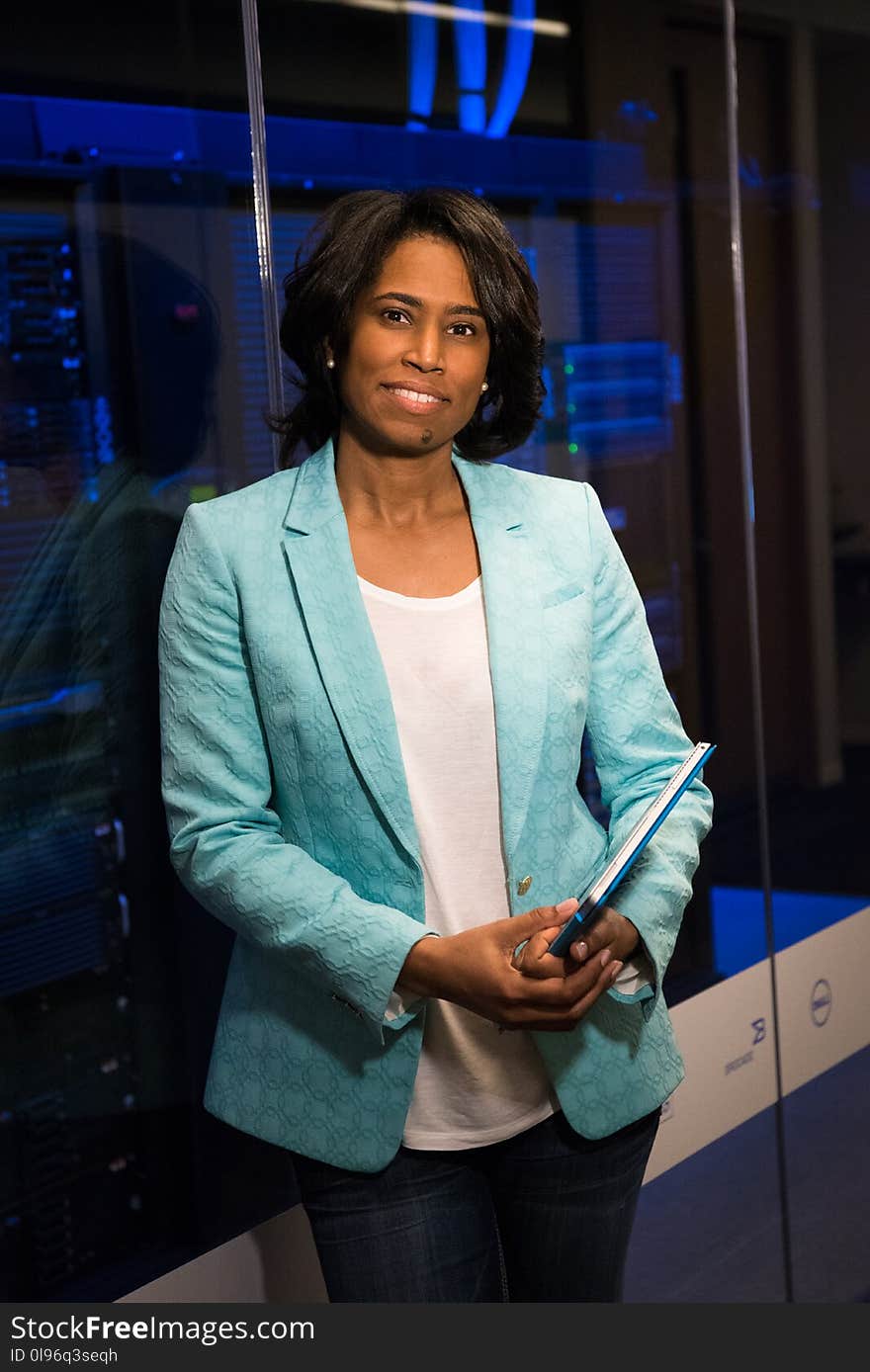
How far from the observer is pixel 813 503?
363 centimetres

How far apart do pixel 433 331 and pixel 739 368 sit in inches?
73.2

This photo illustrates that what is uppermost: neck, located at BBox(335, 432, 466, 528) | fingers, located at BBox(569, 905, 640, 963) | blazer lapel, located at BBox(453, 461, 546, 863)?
neck, located at BBox(335, 432, 466, 528)

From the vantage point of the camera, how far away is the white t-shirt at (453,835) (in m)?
1.67

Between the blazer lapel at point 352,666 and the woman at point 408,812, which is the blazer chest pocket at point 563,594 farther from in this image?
the blazer lapel at point 352,666

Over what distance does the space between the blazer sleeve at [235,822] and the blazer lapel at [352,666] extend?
0.09 meters

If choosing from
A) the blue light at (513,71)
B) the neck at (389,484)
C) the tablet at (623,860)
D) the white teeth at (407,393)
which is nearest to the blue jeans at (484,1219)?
the tablet at (623,860)

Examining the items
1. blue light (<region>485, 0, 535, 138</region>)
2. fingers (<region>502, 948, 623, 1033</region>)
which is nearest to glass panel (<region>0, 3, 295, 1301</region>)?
blue light (<region>485, 0, 535, 138</region>)

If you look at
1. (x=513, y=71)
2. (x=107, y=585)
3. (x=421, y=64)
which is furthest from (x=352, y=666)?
(x=513, y=71)

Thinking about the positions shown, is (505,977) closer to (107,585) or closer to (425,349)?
(425,349)

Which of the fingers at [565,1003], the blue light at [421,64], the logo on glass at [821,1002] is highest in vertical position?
the blue light at [421,64]

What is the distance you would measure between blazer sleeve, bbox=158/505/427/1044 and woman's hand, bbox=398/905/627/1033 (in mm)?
31

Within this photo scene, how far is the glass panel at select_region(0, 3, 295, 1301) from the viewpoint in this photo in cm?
202

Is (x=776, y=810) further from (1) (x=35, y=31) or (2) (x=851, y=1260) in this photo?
Answer: (1) (x=35, y=31)

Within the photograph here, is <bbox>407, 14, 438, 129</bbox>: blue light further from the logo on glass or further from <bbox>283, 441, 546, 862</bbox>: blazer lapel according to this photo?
the logo on glass
